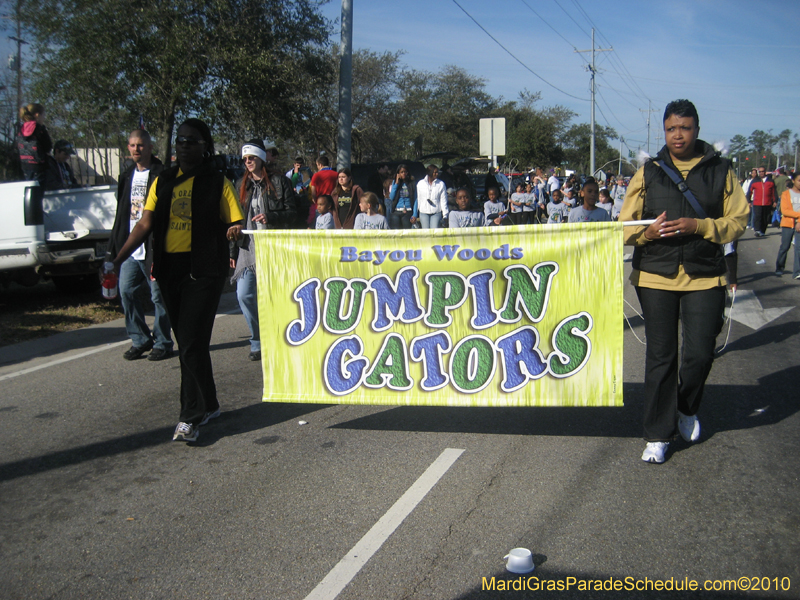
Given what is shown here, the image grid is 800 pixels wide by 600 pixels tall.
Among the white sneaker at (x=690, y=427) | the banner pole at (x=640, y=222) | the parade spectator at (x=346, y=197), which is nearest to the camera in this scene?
the banner pole at (x=640, y=222)

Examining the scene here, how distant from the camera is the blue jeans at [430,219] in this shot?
42.7ft

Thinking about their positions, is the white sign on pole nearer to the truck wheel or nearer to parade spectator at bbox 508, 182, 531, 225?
parade spectator at bbox 508, 182, 531, 225

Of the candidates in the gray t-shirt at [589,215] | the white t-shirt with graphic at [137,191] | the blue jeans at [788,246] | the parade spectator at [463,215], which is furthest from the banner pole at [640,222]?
the blue jeans at [788,246]

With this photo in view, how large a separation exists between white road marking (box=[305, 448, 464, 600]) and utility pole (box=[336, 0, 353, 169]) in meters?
12.2

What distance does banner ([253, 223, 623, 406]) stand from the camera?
4.23 m

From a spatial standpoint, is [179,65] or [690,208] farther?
[179,65]

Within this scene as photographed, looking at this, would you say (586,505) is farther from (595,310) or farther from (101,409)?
(101,409)

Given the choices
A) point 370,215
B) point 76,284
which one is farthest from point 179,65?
point 370,215

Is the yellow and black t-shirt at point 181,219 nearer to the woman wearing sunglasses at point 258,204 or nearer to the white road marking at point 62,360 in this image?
the woman wearing sunglasses at point 258,204

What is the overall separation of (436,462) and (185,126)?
9.02 ft

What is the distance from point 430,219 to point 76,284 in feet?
20.1

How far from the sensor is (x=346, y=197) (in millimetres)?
11203

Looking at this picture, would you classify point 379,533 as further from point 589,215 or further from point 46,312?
point 46,312

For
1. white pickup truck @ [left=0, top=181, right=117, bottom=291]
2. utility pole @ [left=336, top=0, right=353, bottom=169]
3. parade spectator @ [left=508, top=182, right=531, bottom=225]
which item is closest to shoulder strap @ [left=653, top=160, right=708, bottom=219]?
white pickup truck @ [left=0, top=181, right=117, bottom=291]
